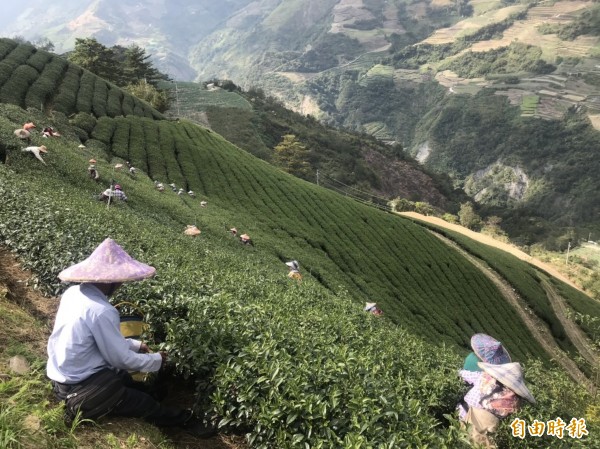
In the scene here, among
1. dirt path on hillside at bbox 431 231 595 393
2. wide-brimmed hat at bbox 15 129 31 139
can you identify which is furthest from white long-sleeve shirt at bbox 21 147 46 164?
dirt path on hillside at bbox 431 231 595 393

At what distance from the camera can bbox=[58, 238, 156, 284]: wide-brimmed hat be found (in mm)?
4613

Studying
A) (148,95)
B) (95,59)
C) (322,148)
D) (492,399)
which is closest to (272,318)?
(492,399)

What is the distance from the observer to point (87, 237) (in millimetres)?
8273

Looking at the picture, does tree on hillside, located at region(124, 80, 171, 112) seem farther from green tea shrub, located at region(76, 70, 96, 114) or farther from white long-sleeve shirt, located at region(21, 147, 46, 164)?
white long-sleeve shirt, located at region(21, 147, 46, 164)

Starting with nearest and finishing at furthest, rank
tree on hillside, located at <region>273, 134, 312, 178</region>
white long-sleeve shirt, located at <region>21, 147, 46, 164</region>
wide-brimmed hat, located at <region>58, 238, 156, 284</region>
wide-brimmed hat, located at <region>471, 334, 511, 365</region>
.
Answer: wide-brimmed hat, located at <region>58, 238, 156, 284</region> → wide-brimmed hat, located at <region>471, 334, 511, 365</region> → white long-sleeve shirt, located at <region>21, 147, 46, 164</region> → tree on hillside, located at <region>273, 134, 312, 178</region>

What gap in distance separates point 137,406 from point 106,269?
1.54 m

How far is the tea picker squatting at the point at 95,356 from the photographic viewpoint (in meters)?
4.36

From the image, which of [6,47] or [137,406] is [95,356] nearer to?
[137,406]

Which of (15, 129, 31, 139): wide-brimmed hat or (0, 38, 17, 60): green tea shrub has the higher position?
(0, 38, 17, 60): green tea shrub

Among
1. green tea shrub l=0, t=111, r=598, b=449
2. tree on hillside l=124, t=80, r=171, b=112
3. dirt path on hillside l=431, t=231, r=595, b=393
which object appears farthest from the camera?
tree on hillside l=124, t=80, r=171, b=112

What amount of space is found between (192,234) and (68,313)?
13.1 metres

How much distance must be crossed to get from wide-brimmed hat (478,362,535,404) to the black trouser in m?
3.87

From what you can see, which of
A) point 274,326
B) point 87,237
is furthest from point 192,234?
point 274,326

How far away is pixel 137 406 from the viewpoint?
461 cm
